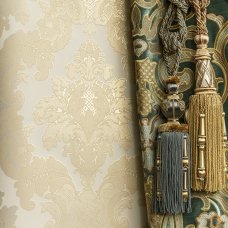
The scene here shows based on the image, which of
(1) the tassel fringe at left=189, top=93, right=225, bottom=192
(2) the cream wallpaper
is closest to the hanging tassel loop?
(1) the tassel fringe at left=189, top=93, right=225, bottom=192

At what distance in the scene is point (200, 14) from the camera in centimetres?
96

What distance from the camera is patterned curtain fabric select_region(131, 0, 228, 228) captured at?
96 centimetres

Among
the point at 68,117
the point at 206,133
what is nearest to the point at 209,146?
the point at 206,133

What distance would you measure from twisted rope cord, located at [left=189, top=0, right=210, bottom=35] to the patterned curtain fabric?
0.9 inches

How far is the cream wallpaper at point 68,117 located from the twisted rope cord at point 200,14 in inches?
7.0

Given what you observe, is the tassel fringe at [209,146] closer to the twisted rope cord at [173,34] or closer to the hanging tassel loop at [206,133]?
the hanging tassel loop at [206,133]

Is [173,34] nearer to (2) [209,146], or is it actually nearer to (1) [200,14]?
(1) [200,14]

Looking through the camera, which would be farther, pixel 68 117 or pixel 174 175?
pixel 68 117

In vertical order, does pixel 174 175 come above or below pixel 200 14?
below

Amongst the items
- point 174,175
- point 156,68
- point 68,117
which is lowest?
point 174,175

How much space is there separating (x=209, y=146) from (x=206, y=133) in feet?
0.09

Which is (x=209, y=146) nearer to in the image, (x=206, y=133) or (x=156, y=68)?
(x=206, y=133)

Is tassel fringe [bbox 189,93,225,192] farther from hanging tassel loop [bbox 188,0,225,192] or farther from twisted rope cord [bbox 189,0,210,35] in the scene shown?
twisted rope cord [bbox 189,0,210,35]

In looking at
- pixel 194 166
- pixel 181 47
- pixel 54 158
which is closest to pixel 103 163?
pixel 54 158
